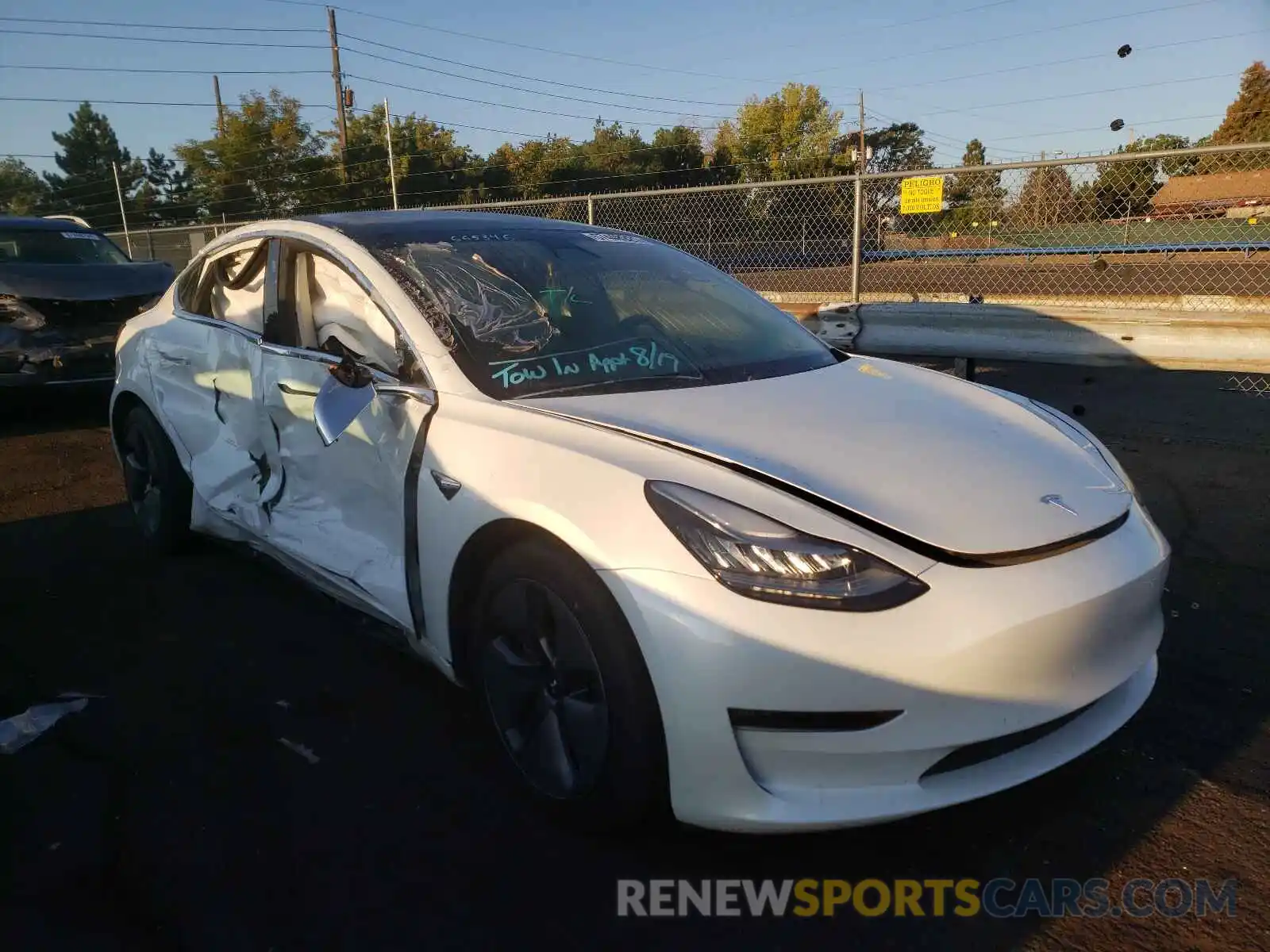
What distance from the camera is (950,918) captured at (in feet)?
6.59

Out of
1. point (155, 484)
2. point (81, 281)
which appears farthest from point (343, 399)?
point (81, 281)

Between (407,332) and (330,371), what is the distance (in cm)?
28

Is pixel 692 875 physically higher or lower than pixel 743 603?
lower

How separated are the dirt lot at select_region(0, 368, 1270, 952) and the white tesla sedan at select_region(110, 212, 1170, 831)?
10.2 inches

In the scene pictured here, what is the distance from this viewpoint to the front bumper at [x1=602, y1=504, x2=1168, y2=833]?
1.85m

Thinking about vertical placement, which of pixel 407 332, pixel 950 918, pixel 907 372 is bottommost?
pixel 950 918

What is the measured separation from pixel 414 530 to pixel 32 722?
148 cm

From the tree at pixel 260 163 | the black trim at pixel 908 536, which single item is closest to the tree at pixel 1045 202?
the black trim at pixel 908 536

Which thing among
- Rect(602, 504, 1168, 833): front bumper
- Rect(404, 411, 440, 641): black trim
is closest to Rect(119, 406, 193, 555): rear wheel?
Rect(404, 411, 440, 641): black trim

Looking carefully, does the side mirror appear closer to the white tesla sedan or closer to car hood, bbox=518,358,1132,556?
the white tesla sedan

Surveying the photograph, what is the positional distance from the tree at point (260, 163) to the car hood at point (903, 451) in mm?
28680

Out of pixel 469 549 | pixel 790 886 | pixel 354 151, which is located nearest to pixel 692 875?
pixel 790 886

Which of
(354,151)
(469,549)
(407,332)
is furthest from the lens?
(354,151)

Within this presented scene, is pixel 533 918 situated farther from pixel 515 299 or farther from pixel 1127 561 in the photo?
pixel 515 299
